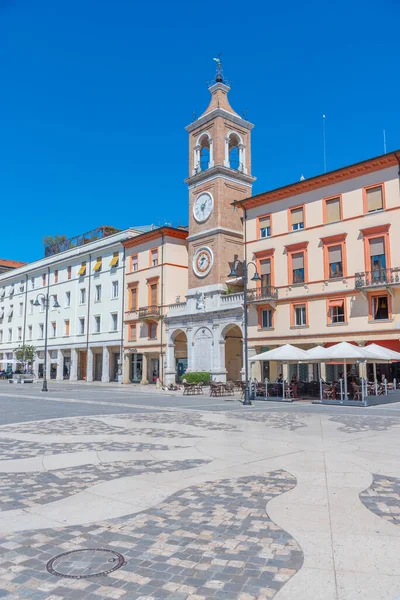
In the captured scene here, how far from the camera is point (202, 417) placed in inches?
617

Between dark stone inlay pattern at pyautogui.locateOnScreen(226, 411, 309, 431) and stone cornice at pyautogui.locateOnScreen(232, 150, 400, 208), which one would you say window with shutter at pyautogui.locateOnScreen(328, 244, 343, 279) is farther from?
dark stone inlay pattern at pyautogui.locateOnScreen(226, 411, 309, 431)

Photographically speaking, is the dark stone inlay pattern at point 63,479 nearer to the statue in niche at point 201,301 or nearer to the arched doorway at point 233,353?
the arched doorway at point 233,353

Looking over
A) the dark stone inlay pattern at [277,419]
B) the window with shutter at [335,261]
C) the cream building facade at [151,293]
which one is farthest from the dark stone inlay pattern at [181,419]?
the cream building facade at [151,293]

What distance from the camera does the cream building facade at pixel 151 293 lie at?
1737 inches

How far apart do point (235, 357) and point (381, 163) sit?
18.4 metres

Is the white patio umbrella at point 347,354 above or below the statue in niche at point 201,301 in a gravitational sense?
below

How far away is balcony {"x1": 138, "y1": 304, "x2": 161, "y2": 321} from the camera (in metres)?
43.9

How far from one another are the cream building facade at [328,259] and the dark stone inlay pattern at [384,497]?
74.9 ft

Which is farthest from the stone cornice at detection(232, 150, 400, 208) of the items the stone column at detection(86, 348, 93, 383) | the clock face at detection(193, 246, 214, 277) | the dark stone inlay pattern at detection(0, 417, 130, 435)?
the stone column at detection(86, 348, 93, 383)

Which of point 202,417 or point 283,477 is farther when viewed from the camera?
point 202,417

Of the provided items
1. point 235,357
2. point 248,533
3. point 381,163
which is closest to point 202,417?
point 248,533

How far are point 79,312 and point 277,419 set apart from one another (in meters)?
42.3

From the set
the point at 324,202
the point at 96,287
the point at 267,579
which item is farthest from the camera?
the point at 96,287

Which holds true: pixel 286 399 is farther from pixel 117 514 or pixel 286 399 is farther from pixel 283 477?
pixel 117 514
